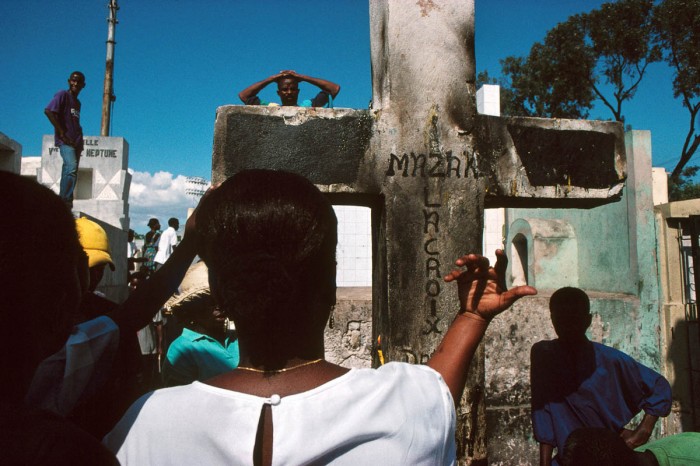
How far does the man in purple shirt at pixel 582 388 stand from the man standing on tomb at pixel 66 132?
5805mm

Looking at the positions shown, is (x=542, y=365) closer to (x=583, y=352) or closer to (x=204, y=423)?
(x=583, y=352)

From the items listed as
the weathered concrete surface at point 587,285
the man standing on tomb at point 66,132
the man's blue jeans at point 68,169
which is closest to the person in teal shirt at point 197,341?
the weathered concrete surface at point 587,285

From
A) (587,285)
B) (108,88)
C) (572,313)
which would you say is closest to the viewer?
(572,313)

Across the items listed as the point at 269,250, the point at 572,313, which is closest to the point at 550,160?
the point at 572,313

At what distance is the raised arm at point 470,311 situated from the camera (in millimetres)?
1304

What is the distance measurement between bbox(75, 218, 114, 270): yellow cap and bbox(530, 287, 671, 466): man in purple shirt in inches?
86.9

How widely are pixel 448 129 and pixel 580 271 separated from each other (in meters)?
6.32

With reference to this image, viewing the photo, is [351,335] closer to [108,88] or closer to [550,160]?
[550,160]

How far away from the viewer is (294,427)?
1029 millimetres

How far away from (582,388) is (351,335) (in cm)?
220

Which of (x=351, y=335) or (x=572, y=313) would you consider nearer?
(x=572, y=313)

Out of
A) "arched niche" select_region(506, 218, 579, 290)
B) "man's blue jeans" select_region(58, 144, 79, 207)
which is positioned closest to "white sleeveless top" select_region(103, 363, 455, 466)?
"man's blue jeans" select_region(58, 144, 79, 207)

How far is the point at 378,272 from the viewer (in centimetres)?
249

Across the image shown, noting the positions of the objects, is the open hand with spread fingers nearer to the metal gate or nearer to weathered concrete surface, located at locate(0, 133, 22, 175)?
the metal gate
